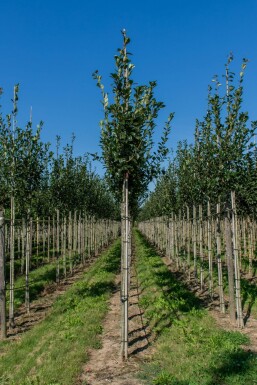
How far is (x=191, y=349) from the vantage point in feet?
26.3

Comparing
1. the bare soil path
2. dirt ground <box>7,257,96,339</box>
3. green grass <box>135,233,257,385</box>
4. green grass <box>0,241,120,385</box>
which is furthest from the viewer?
dirt ground <box>7,257,96,339</box>

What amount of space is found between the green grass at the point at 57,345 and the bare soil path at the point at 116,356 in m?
0.23

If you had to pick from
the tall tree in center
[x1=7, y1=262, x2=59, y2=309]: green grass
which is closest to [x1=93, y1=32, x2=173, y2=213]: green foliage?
the tall tree in center

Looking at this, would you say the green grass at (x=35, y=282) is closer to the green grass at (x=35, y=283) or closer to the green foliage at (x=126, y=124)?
the green grass at (x=35, y=283)

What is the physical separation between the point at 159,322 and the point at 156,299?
8.27 feet

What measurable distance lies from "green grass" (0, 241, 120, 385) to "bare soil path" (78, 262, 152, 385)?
23 centimetres

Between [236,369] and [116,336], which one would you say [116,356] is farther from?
[236,369]

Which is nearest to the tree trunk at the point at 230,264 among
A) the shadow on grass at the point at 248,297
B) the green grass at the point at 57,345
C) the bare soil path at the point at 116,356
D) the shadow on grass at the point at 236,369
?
the shadow on grass at the point at 248,297

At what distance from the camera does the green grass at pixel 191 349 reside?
6.63m

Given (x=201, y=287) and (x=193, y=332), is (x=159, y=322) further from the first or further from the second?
(x=201, y=287)

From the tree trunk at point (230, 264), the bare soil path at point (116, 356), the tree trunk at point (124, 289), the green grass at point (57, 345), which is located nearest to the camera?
the bare soil path at point (116, 356)

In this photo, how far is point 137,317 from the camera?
441 inches

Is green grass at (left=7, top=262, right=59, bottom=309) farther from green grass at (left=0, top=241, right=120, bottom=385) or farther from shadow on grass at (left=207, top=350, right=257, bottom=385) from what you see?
shadow on grass at (left=207, top=350, right=257, bottom=385)

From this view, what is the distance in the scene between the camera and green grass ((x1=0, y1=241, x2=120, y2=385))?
23.2 feet
